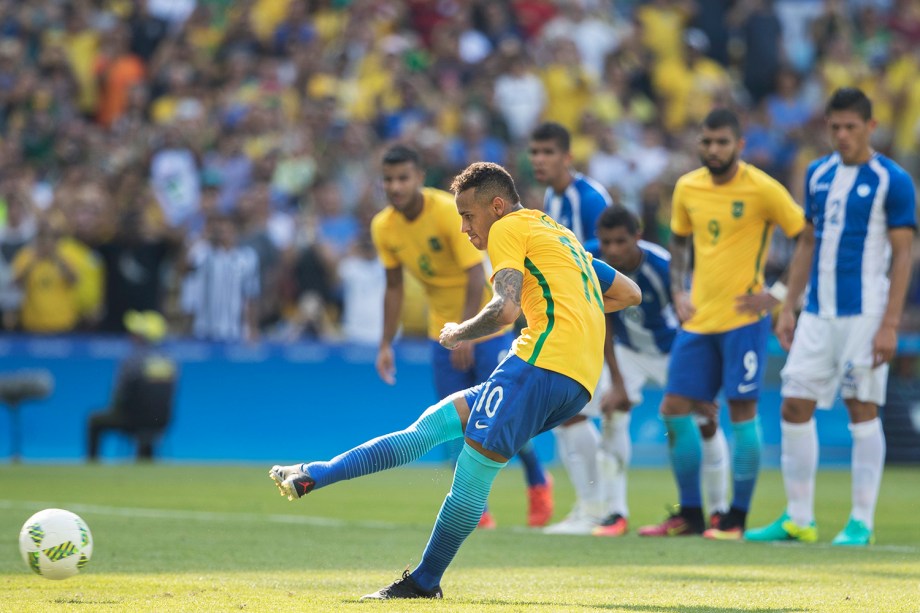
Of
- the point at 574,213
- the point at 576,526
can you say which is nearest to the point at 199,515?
the point at 576,526

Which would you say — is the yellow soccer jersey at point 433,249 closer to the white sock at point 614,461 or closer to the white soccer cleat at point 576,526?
the white sock at point 614,461

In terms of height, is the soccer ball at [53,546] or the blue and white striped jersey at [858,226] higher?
the blue and white striped jersey at [858,226]

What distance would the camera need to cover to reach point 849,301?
30.9 feet

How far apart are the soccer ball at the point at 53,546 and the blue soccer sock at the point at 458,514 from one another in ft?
5.36

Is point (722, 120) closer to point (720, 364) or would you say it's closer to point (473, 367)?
point (720, 364)

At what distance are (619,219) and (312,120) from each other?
10.2 meters

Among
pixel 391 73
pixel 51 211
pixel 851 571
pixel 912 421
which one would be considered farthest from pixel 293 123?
pixel 851 571

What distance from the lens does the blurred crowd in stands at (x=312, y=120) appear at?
17.9 meters

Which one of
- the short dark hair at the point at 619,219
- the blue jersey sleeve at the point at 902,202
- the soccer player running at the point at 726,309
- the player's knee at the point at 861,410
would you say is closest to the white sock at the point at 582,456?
the soccer player running at the point at 726,309

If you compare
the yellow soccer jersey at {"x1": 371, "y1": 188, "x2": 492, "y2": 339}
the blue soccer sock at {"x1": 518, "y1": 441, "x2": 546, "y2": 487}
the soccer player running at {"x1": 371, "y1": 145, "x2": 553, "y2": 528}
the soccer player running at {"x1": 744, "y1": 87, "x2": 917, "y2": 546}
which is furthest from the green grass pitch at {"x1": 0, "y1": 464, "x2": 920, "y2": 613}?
the yellow soccer jersey at {"x1": 371, "y1": 188, "x2": 492, "y2": 339}

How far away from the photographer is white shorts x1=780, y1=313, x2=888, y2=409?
9359 mm

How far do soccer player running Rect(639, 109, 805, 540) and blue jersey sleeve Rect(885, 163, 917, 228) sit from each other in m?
0.80

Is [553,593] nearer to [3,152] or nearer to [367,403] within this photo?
[367,403]

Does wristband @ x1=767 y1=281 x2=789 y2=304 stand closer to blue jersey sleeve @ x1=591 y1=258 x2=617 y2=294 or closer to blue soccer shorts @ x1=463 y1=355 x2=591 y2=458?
blue jersey sleeve @ x1=591 y1=258 x2=617 y2=294
